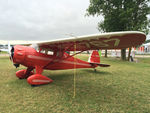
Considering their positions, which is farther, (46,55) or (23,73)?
(23,73)

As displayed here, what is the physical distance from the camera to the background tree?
1296cm

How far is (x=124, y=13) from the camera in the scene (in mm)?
12672

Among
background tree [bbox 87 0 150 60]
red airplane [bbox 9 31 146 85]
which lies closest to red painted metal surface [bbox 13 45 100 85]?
red airplane [bbox 9 31 146 85]

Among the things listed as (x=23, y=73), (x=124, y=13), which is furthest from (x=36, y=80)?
(x=124, y=13)

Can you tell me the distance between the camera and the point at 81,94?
3.27 m

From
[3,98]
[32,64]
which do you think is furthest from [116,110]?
[32,64]

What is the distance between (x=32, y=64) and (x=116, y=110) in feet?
11.7

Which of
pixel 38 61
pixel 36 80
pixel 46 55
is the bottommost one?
pixel 36 80

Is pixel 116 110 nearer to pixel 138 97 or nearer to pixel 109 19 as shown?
pixel 138 97

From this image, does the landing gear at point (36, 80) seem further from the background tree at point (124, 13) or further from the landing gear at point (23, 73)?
the background tree at point (124, 13)

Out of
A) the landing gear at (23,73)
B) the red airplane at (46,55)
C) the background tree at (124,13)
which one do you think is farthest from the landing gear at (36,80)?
the background tree at (124,13)

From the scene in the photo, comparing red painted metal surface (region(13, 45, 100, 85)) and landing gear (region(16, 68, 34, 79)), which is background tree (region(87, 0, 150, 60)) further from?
landing gear (region(16, 68, 34, 79))

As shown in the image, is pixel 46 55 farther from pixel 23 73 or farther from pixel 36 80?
pixel 23 73

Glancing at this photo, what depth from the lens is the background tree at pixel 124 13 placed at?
42.5 ft
